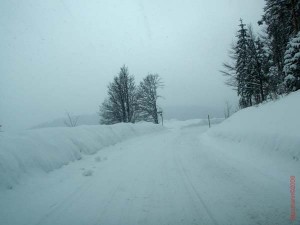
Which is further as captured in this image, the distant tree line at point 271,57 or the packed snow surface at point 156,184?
the distant tree line at point 271,57

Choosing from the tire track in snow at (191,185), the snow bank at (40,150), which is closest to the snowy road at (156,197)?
the tire track in snow at (191,185)

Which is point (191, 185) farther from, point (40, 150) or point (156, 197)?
point (40, 150)

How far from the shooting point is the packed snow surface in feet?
14.1

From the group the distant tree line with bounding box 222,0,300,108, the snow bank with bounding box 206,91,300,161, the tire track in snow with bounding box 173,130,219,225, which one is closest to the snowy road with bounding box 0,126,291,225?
the tire track in snow with bounding box 173,130,219,225

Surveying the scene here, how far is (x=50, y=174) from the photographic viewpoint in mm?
7676

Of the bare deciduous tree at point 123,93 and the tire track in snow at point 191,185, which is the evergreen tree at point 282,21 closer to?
the tire track in snow at point 191,185

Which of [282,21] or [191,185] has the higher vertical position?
[282,21]

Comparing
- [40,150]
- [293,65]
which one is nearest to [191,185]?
[40,150]

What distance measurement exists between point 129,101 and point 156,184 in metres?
31.3

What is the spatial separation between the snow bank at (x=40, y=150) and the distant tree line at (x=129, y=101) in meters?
21.6

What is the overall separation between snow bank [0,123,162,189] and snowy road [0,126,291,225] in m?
0.48

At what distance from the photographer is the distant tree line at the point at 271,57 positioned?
14805 mm

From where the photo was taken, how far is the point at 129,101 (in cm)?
3703

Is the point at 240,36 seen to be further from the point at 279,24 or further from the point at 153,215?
the point at 153,215
